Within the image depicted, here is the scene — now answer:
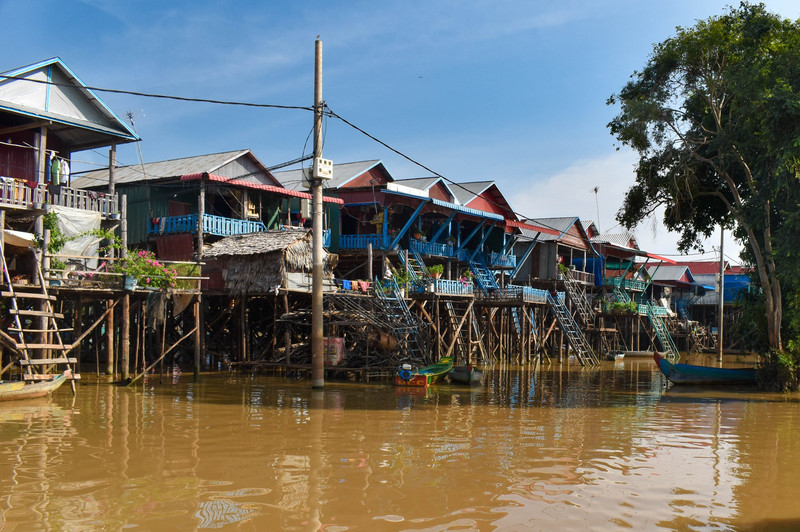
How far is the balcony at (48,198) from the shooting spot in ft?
54.0

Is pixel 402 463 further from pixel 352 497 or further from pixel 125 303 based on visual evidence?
pixel 125 303

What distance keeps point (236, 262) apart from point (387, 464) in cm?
1562

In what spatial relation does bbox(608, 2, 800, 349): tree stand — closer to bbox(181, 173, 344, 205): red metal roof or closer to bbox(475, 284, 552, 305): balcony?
bbox(475, 284, 552, 305): balcony

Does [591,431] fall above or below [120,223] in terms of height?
below

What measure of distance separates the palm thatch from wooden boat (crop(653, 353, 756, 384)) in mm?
11562

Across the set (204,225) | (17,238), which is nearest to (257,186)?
(204,225)

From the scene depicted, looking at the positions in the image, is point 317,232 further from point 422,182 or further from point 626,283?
point 626,283

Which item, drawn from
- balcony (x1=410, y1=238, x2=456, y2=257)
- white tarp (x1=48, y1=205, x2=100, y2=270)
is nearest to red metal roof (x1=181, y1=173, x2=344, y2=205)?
balcony (x1=410, y1=238, x2=456, y2=257)

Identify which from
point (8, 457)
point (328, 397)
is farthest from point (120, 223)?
point (8, 457)

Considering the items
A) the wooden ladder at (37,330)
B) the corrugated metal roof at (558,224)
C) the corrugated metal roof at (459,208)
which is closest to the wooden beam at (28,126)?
the wooden ladder at (37,330)

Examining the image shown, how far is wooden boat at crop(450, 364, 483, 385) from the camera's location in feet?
66.7

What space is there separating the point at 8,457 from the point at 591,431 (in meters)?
8.73

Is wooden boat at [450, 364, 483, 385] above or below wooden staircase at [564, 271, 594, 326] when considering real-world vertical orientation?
below

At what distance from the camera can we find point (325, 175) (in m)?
15.7
